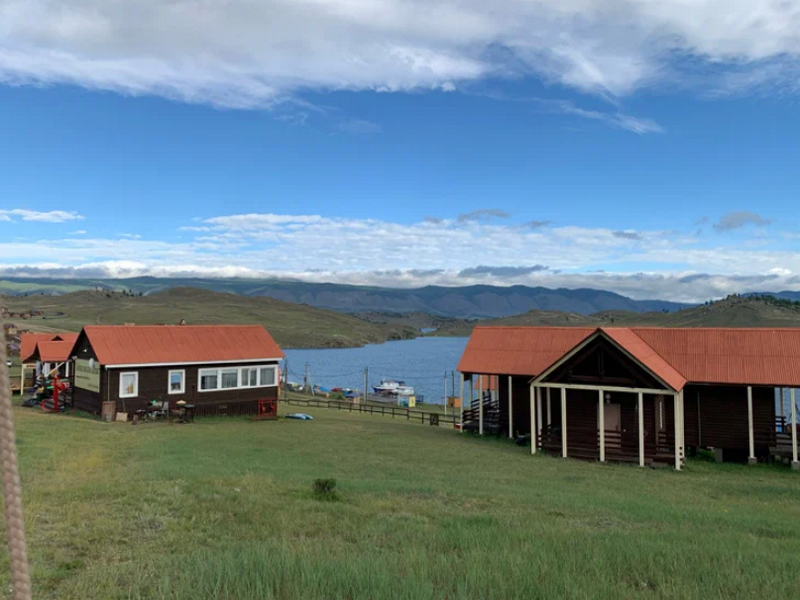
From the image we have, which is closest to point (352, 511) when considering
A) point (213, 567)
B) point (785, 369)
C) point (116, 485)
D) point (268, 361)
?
point (213, 567)

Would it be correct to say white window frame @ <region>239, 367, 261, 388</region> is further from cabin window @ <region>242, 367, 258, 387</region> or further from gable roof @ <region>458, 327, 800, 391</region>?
gable roof @ <region>458, 327, 800, 391</region>

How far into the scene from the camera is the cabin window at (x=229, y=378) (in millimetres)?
33062

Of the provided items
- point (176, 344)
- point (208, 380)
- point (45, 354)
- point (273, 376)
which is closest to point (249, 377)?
point (273, 376)

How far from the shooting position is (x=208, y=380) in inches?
1281

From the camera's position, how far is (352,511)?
34.0 ft

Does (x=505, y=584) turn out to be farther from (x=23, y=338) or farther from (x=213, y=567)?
(x=23, y=338)

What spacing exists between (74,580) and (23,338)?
40.9m

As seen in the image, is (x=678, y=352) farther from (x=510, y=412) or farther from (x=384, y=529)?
(x=384, y=529)

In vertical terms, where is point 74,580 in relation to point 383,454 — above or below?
above

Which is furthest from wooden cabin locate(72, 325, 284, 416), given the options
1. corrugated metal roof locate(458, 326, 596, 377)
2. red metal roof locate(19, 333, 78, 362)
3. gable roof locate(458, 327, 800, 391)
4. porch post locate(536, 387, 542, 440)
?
porch post locate(536, 387, 542, 440)

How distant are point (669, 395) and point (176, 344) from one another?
82.9 feet

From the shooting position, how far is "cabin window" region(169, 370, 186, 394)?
3127 centimetres

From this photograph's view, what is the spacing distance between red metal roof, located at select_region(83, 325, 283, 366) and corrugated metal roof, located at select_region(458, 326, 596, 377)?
40.2 feet

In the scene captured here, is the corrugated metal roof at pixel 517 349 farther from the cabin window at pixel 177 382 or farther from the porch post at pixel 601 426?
the cabin window at pixel 177 382
